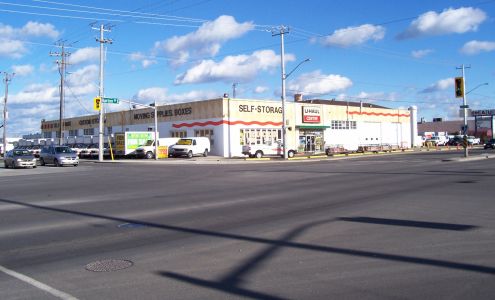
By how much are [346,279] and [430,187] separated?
40.6 ft

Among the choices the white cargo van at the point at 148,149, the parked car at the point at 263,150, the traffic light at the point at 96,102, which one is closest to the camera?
the traffic light at the point at 96,102

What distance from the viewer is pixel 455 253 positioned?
24.2 feet

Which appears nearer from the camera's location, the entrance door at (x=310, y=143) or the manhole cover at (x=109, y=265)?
the manhole cover at (x=109, y=265)

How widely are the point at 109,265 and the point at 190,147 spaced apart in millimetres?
42057

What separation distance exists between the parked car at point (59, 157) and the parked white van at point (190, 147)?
12.0 m

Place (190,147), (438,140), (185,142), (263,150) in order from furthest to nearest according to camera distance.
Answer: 1. (438,140)
2. (185,142)
3. (190,147)
4. (263,150)

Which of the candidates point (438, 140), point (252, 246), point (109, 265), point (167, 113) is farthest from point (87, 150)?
point (438, 140)

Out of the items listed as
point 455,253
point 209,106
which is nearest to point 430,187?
point 455,253

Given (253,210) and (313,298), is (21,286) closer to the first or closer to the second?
(313,298)

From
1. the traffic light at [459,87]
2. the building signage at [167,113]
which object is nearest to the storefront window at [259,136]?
the building signage at [167,113]

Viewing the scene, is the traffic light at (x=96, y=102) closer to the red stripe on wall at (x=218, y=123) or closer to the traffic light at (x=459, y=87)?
the red stripe on wall at (x=218, y=123)

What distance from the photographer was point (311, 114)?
197ft

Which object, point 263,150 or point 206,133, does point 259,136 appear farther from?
point 263,150

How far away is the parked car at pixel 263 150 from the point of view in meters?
47.3
